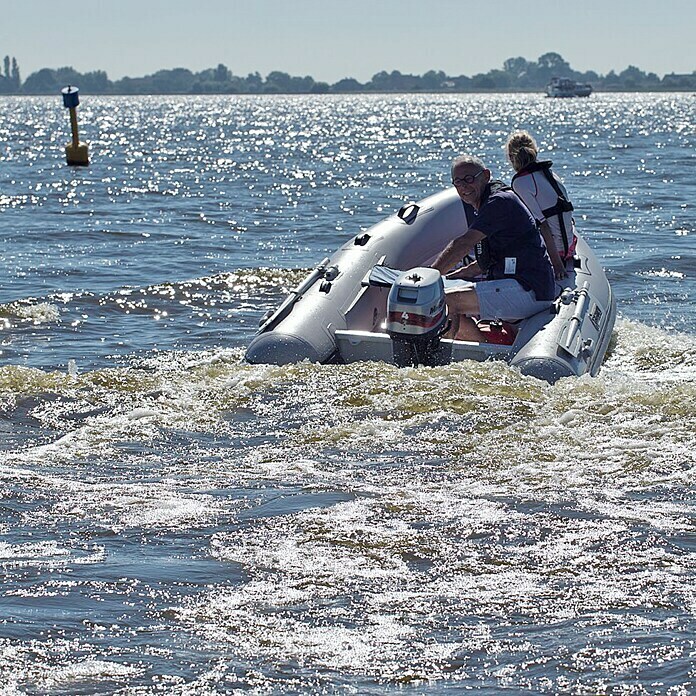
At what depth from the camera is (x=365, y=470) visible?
4938mm

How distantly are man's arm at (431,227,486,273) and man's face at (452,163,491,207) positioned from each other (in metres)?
0.17

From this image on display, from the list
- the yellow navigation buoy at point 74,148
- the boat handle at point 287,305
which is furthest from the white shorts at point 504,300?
the yellow navigation buoy at point 74,148

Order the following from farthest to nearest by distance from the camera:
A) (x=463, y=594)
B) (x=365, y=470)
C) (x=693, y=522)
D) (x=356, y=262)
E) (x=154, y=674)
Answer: (x=356, y=262) < (x=365, y=470) < (x=693, y=522) < (x=463, y=594) < (x=154, y=674)

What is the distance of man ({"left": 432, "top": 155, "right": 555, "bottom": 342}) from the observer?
6270mm

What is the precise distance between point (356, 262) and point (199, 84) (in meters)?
165

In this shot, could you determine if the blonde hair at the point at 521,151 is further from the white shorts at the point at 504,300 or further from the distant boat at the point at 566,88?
the distant boat at the point at 566,88

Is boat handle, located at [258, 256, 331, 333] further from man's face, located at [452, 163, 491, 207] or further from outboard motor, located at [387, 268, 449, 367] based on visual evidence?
man's face, located at [452, 163, 491, 207]

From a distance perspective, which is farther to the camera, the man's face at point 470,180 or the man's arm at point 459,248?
the man's arm at point 459,248

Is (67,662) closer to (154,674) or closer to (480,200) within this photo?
Answer: (154,674)

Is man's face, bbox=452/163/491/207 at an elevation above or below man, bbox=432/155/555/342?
above

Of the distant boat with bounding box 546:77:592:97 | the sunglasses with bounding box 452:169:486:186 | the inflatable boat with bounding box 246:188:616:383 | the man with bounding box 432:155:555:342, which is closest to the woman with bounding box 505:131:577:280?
the inflatable boat with bounding box 246:188:616:383

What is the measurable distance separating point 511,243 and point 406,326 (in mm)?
767

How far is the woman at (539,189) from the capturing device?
277 inches

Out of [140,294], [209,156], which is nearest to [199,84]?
[209,156]
